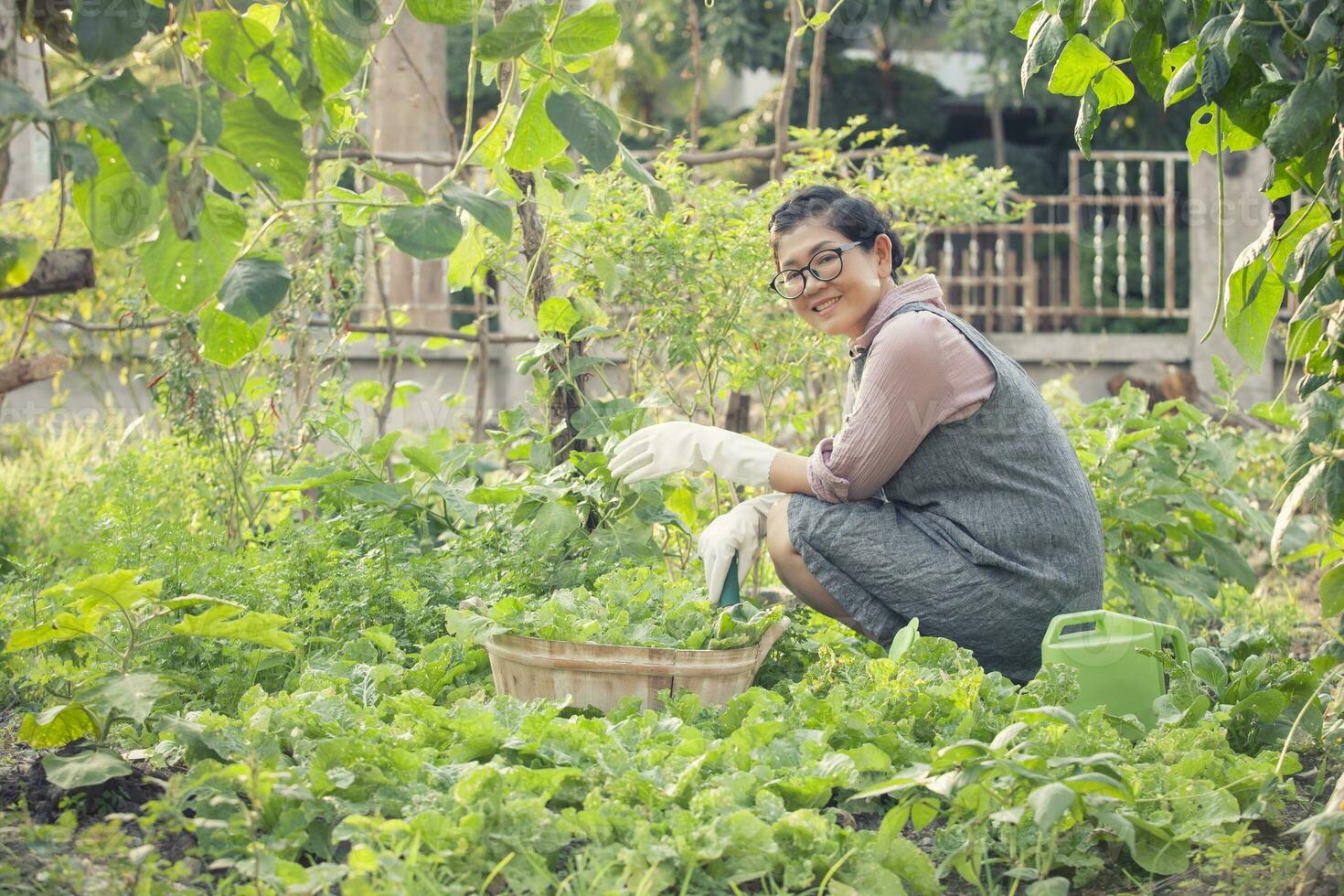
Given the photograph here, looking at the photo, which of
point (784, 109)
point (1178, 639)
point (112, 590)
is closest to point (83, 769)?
point (112, 590)

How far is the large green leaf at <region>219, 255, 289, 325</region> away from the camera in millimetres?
1666

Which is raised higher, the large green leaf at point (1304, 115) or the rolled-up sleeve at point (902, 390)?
the large green leaf at point (1304, 115)

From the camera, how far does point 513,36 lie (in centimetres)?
179

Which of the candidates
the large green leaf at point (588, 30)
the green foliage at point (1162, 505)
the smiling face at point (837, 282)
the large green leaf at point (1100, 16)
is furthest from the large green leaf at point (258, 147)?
the green foliage at point (1162, 505)

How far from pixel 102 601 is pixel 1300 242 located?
68.7 inches

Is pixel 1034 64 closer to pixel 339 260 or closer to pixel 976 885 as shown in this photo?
pixel 976 885

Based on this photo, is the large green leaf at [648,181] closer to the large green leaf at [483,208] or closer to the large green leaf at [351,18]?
the large green leaf at [483,208]

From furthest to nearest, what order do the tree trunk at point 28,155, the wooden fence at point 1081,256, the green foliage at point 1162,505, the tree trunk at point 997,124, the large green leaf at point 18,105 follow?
the tree trunk at point 997,124 → the wooden fence at point 1081,256 → the tree trunk at point 28,155 → the green foliage at point 1162,505 → the large green leaf at point 18,105

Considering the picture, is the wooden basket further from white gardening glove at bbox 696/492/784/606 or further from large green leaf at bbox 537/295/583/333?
large green leaf at bbox 537/295/583/333

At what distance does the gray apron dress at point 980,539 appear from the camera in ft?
8.52

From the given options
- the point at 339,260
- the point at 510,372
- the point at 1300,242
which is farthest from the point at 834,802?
the point at 510,372

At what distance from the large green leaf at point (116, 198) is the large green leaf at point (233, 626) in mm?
523

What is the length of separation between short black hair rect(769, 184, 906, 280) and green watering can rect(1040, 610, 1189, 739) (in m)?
0.93

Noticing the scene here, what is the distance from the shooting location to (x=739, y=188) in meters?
3.66
